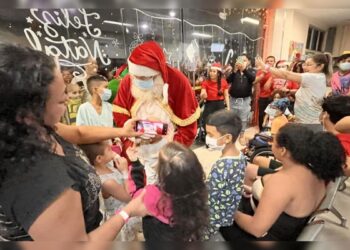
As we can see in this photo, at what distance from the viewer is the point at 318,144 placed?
2.31 ft

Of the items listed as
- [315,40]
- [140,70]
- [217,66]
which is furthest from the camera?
[217,66]

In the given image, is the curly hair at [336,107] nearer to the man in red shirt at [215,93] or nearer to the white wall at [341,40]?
the white wall at [341,40]

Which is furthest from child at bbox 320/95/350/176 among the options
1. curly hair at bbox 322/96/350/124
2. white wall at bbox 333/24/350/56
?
white wall at bbox 333/24/350/56

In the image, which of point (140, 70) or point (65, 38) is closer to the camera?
point (65, 38)

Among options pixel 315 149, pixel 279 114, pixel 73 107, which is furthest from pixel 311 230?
pixel 73 107

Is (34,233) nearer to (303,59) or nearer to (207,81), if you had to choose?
(303,59)

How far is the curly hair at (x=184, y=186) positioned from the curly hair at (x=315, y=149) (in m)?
0.30

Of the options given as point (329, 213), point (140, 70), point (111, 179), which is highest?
point (140, 70)

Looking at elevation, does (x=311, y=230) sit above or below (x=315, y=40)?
below

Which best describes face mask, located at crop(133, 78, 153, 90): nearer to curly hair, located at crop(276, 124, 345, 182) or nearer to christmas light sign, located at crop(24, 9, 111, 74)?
christmas light sign, located at crop(24, 9, 111, 74)

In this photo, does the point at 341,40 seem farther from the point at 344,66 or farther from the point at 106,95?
the point at 106,95

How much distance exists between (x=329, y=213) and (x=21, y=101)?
1551 mm

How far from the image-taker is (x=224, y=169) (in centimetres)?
71

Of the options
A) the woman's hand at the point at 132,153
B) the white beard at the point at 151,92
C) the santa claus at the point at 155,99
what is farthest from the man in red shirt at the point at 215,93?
the woman's hand at the point at 132,153
